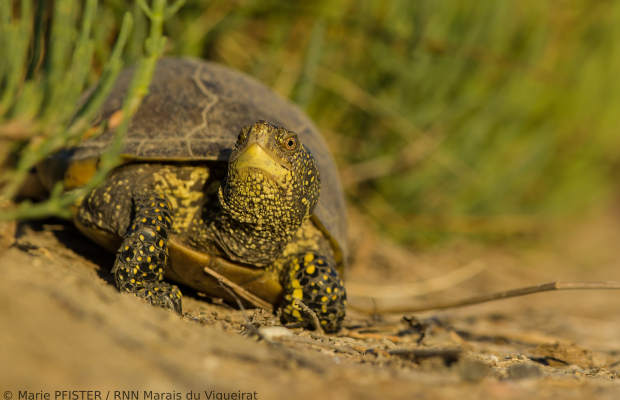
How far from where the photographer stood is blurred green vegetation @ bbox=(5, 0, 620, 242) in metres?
4.88

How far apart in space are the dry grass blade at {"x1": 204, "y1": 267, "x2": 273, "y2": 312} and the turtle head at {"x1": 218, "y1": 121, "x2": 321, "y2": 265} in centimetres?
14

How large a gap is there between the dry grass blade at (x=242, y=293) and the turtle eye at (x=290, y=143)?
29.1 inches

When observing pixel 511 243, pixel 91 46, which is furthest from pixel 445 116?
pixel 91 46

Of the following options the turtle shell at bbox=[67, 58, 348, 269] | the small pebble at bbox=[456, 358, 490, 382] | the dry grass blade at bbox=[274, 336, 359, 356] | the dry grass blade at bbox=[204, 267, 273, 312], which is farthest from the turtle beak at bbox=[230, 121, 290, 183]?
the small pebble at bbox=[456, 358, 490, 382]

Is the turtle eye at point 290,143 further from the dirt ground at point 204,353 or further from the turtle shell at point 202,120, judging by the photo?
the dirt ground at point 204,353

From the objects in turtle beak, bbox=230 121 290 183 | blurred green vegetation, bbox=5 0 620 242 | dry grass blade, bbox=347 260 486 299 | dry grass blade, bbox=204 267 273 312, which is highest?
blurred green vegetation, bbox=5 0 620 242

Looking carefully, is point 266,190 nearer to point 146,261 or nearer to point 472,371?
point 146,261

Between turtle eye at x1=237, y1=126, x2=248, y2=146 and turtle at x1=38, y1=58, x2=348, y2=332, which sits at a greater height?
turtle eye at x1=237, y1=126, x2=248, y2=146

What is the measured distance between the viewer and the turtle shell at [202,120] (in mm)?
2602

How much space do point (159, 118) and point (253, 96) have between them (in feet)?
2.09

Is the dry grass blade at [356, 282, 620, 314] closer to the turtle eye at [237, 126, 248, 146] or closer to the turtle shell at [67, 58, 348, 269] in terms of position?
the turtle shell at [67, 58, 348, 269]

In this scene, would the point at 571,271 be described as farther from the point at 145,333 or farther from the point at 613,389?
the point at 145,333

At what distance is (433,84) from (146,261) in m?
4.52

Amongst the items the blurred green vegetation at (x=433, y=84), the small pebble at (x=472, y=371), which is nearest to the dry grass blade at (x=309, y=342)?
the small pebble at (x=472, y=371)
